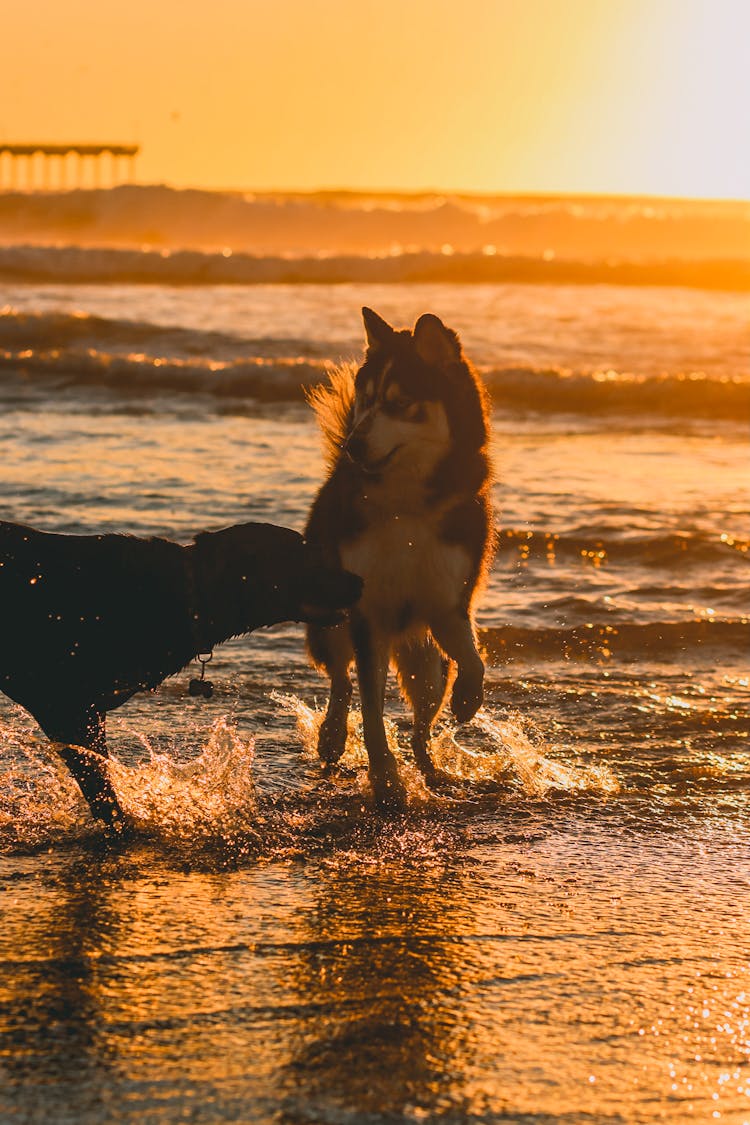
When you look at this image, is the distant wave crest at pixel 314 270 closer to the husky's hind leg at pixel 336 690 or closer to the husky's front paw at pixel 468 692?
the husky's hind leg at pixel 336 690

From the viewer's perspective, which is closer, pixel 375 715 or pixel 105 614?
pixel 105 614

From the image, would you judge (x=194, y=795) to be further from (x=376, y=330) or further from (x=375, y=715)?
(x=376, y=330)

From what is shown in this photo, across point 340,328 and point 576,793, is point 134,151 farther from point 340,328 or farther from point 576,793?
point 576,793

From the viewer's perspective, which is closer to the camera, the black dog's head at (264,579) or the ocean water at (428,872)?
the ocean water at (428,872)

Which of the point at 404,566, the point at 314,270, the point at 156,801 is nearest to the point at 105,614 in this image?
the point at 156,801

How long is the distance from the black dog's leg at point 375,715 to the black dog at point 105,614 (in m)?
0.57

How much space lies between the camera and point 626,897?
457 cm

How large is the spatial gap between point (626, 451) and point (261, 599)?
940 centimetres

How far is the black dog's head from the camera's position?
16.6 ft

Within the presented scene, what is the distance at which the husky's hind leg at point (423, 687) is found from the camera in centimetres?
600

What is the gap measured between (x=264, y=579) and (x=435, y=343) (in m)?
1.05

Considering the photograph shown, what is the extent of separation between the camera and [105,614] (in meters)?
5.01

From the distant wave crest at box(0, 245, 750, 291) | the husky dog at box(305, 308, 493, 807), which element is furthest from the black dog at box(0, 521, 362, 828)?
the distant wave crest at box(0, 245, 750, 291)

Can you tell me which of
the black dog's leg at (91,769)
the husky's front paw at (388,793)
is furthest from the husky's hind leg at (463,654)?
the black dog's leg at (91,769)
